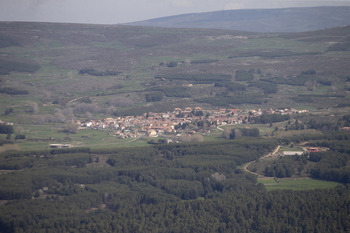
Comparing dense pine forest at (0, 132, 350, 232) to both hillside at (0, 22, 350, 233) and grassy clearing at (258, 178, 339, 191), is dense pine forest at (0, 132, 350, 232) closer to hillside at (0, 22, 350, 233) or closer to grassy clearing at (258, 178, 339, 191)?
hillside at (0, 22, 350, 233)

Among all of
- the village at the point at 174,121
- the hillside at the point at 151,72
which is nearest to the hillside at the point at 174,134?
the village at the point at 174,121

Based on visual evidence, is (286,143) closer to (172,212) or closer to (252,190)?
(252,190)

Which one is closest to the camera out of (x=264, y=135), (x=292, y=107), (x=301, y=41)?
(x=264, y=135)

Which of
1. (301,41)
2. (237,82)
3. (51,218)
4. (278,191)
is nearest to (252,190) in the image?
(278,191)

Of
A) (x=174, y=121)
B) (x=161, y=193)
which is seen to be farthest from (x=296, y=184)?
(x=174, y=121)

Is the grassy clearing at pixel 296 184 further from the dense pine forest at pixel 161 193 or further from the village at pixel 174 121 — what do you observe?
the village at pixel 174 121
